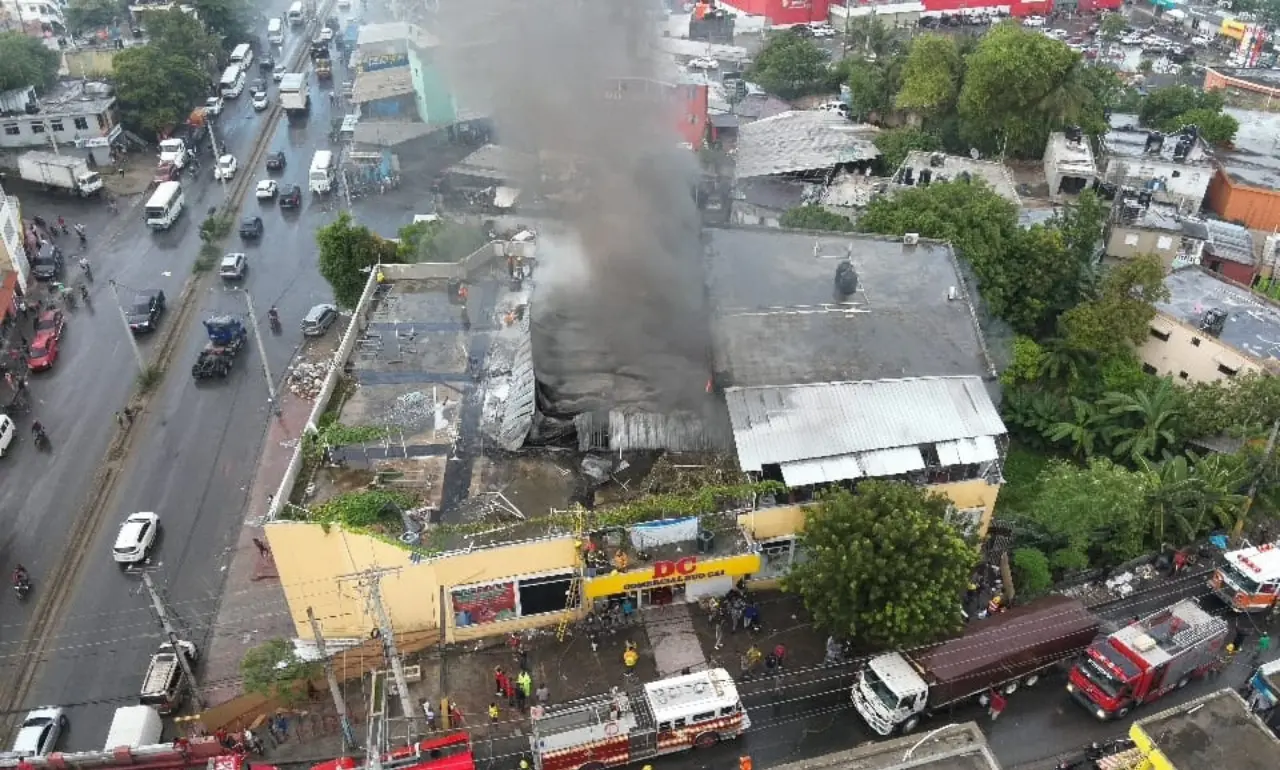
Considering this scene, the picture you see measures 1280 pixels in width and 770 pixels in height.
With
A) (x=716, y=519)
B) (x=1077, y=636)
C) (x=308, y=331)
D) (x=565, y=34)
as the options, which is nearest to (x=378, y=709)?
(x=716, y=519)

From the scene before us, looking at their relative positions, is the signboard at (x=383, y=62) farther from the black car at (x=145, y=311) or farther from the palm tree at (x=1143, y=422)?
the palm tree at (x=1143, y=422)

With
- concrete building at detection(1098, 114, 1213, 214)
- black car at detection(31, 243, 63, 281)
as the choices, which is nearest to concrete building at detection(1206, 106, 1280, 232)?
concrete building at detection(1098, 114, 1213, 214)

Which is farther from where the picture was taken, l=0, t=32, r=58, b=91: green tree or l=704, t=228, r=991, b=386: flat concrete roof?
l=0, t=32, r=58, b=91: green tree

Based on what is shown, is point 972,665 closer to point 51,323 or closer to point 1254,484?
point 1254,484

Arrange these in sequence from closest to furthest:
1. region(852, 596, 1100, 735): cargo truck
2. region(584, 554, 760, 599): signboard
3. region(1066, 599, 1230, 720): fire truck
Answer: region(852, 596, 1100, 735): cargo truck, region(1066, 599, 1230, 720): fire truck, region(584, 554, 760, 599): signboard

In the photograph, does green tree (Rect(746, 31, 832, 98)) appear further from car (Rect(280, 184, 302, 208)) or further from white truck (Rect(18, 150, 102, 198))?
white truck (Rect(18, 150, 102, 198))

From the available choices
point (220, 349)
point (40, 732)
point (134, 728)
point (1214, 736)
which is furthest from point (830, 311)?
point (220, 349)

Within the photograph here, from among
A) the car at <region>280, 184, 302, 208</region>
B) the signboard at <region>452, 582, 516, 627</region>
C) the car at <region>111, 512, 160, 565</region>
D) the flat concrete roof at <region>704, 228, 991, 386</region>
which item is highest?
the flat concrete roof at <region>704, 228, 991, 386</region>
